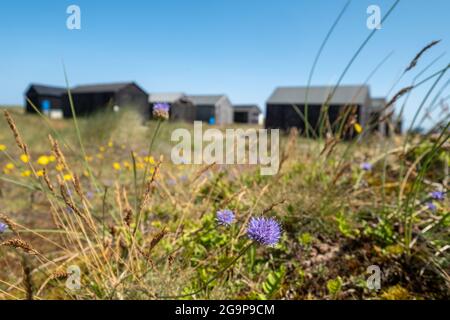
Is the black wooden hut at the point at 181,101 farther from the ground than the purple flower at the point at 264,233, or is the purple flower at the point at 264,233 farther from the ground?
the black wooden hut at the point at 181,101

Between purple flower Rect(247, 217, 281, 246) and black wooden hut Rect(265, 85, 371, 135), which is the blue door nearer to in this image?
black wooden hut Rect(265, 85, 371, 135)

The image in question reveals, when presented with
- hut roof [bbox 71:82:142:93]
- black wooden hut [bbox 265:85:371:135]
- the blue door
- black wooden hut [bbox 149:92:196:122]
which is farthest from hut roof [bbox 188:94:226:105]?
the blue door

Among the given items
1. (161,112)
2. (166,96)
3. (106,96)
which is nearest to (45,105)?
(106,96)

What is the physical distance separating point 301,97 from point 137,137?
16032 mm

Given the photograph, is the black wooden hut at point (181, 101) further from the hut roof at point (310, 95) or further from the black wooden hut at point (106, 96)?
the hut roof at point (310, 95)

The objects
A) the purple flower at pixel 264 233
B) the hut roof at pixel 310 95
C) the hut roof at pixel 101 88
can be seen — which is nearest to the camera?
the purple flower at pixel 264 233

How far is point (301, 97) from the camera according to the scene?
20609 mm

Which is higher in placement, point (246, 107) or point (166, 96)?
point (246, 107)

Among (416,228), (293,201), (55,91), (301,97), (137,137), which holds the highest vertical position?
(55,91)

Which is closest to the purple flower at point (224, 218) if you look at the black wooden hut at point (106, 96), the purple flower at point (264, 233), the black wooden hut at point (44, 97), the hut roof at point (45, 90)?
the purple flower at point (264, 233)

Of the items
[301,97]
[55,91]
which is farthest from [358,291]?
[55,91]

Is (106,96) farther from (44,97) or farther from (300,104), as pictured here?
(300,104)
